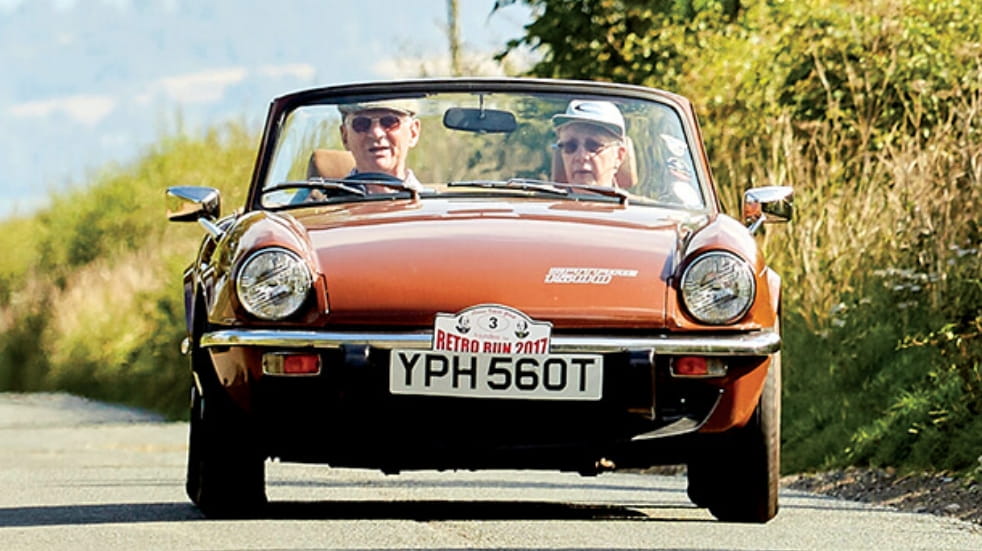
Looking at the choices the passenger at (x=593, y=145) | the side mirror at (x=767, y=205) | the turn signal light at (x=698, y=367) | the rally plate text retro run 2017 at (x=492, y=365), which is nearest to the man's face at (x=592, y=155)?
the passenger at (x=593, y=145)

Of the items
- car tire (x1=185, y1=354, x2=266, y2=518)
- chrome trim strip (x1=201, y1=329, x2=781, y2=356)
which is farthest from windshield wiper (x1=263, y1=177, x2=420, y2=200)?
chrome trim strip (x1=201, y1=329, x2=781, y2=356)

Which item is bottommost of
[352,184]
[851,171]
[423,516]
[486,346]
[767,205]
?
[851,171]

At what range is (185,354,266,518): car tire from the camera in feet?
23.7

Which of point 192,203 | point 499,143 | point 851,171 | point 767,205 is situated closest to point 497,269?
point 767,205

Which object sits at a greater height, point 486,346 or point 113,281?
point 486,346

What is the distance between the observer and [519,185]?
314 inches

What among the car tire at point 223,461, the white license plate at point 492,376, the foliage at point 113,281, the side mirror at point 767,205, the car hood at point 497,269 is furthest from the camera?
the foliage at point 113,281

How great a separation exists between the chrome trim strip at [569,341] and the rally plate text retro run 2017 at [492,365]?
31 millimetres

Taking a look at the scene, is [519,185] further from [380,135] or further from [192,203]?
[192,203]

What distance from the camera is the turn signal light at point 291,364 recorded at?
6.86 m

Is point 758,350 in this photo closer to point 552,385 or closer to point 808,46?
point 552,385

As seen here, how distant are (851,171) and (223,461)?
9.34 meters

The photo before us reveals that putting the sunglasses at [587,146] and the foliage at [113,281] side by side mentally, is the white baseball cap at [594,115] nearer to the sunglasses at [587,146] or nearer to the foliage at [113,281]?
the sunglasses at [587,146]

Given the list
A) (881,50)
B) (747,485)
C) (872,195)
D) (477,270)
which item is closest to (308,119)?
(477,270)
